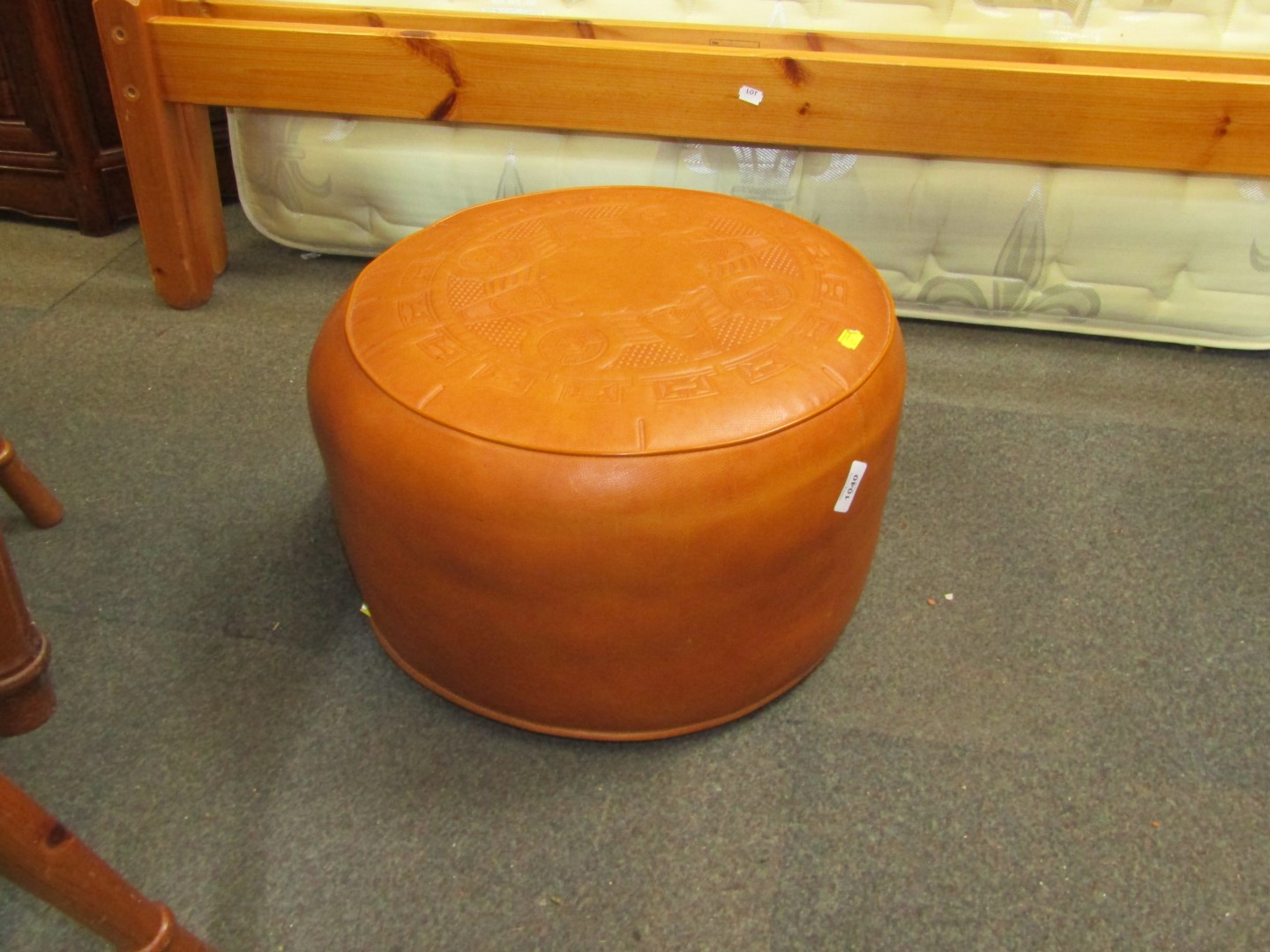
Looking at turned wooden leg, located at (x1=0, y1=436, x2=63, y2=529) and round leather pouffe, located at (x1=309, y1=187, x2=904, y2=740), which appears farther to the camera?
turned wooden leg, located at (x1=0, y1=436, x2=63, y2=529)

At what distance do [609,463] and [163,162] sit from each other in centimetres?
129

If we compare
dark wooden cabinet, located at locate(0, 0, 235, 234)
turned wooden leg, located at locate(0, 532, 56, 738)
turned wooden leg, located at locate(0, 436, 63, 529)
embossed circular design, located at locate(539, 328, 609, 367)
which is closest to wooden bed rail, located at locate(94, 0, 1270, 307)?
dark wooden cabinet, located at locate(0, 0, 235, 234)

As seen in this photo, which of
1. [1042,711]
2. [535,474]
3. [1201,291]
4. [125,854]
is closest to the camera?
[535,474]

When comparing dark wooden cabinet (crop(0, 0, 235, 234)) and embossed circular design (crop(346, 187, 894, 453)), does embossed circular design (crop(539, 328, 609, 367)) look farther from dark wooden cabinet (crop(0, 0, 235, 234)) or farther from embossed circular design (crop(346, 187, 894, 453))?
dark wooden cabinet (crop(0, 0, 235, 234))

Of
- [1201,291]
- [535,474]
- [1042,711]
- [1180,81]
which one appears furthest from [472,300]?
[1201,291]

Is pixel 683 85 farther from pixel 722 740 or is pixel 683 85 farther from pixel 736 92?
pixel 722 740

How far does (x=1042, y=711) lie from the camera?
3.84 ft

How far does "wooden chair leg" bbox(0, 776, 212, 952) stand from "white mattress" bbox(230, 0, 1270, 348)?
134 centimetres

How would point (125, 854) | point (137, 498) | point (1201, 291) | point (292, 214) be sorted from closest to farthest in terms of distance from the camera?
1. point (125, 854)
2. point (137, 498)
3. point (1201, 291)
4. point (292, 214)

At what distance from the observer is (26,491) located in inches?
52.9

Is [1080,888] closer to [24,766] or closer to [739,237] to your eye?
[739,237]

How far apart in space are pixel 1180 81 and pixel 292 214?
61.8 inches

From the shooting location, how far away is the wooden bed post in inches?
64.8

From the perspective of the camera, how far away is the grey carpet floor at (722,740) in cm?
98
